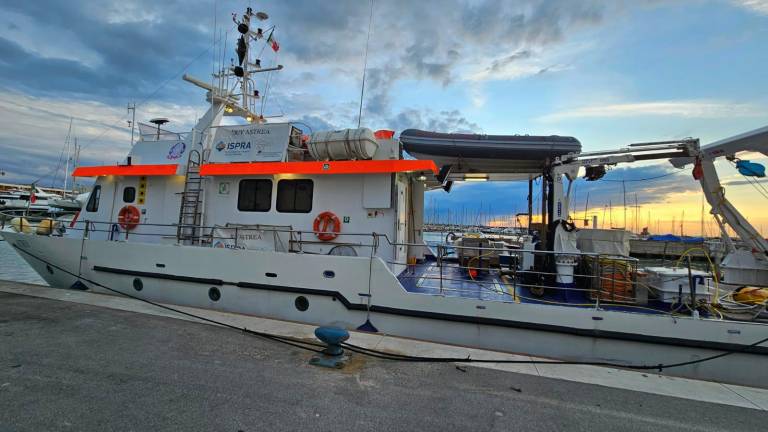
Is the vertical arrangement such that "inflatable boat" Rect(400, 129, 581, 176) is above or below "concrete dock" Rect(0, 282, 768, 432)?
above

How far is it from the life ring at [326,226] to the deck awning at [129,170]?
11.1 feet

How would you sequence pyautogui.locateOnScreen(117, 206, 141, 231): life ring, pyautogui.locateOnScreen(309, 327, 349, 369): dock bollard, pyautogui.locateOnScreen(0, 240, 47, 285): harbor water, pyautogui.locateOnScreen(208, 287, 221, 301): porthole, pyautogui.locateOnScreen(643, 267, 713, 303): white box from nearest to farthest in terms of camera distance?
pyautogui.locateOnScreen(309, 327, 349, 369): dock bollard, pyautogui.locateOnScreen(643, 267, 713, 303): white box, pyautogui.locateOnScreen(208, 287, 221, 301): porthole, pyautogui.locateOnScreen(117, 206, 141, 231): life ring, pyautogui.locateOnScreen(0, 240, 47, 285): harbor water

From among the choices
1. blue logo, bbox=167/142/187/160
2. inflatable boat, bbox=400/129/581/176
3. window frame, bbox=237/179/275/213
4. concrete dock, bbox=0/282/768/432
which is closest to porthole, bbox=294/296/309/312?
concrete dock, bbox=0/282/768/432

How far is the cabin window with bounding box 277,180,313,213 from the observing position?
7582 millimetres

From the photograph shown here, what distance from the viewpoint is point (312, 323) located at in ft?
21.3

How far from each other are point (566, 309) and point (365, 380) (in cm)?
312

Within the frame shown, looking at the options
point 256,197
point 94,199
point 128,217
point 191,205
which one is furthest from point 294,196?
point 94,199

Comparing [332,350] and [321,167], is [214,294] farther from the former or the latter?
[332,350]

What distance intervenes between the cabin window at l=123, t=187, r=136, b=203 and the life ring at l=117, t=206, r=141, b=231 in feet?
0.62

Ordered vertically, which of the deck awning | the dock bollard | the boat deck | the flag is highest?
the flag

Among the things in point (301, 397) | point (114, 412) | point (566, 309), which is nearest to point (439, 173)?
point (566, 309)

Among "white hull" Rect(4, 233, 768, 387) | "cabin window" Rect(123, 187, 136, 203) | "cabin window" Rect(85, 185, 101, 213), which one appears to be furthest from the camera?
"cabin window" Rect(85, 185, 101, 213)

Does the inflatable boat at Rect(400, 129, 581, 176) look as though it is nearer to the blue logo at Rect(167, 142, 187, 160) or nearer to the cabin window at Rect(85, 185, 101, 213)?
the blue logo at Rect(167, 142, 187, 160)

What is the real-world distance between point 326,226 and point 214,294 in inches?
96.0
